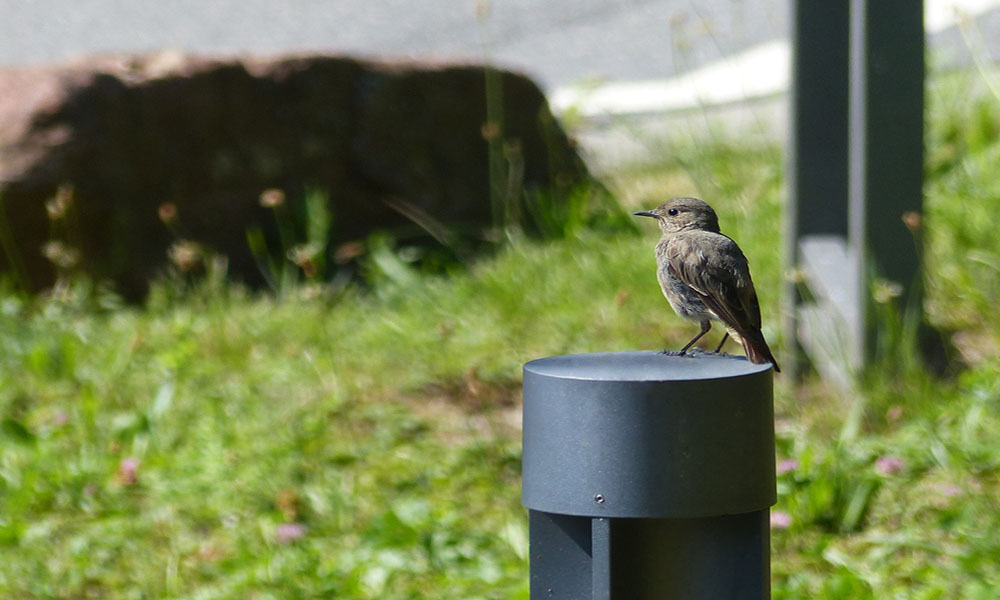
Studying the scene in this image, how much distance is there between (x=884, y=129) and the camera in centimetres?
374

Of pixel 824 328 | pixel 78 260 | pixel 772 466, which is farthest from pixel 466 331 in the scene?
pixel 772 466

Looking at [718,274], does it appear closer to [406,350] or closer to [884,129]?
[884,129]

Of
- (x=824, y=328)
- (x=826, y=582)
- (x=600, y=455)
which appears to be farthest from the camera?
(x=824, y=328)

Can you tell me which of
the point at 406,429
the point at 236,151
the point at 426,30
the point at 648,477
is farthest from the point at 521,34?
the point at 648,477

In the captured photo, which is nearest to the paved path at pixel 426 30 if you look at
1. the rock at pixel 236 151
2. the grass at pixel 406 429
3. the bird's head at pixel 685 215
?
the rock at pixel 236 151

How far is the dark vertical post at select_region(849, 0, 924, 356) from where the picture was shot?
3.71 metres

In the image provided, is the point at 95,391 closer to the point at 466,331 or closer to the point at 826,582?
the point at 466,331

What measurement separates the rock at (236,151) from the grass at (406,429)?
332 mm

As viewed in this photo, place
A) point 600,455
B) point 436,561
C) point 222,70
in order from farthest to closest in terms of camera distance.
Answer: point 222,70
point 436,561
point 600,455

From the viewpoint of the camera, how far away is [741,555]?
1.78 m

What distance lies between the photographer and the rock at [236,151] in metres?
5.46

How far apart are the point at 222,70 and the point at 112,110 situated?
52 centimetres

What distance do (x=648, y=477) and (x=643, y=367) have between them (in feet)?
0.54

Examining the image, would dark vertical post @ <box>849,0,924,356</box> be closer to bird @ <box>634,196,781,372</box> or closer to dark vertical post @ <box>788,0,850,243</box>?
dark vertical post @ <box>788,0,850,243</box>
